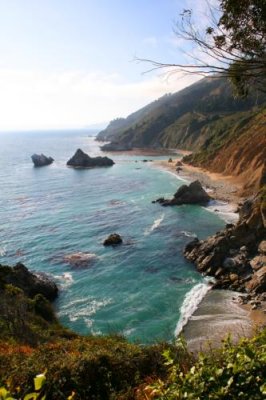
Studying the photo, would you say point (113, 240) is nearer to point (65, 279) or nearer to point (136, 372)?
point (65, 279)

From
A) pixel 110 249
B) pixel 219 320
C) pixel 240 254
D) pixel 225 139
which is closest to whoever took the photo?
pixel 219 320

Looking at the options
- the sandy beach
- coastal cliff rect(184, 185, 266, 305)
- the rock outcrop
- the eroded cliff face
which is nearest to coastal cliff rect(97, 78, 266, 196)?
the eroded cliff face

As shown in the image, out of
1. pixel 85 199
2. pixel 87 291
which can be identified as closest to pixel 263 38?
pixel 87 291

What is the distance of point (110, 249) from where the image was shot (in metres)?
52.0

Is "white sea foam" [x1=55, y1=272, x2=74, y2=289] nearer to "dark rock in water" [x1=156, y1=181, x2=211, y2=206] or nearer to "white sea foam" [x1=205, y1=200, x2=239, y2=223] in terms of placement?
"white sea foam" [x1=205, y1=200, x2=239, y2=223]

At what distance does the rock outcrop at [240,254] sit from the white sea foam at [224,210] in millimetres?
11640

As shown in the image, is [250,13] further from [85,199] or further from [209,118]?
[209,118]

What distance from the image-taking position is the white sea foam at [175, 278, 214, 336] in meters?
33.2

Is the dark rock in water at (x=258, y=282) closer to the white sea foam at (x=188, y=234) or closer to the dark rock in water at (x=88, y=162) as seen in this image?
the white sea foam at (x=188, y=234)

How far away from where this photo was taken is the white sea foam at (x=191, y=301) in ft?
109

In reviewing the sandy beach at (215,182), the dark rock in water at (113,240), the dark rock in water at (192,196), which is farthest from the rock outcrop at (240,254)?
the sandy beach at (215,182)

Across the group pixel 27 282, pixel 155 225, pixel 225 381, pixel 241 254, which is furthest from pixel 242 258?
pixel 225 381

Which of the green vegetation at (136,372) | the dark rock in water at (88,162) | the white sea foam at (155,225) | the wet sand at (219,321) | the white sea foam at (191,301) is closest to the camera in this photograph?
the green vegetation at (136,372)

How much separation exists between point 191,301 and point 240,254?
1082cm
